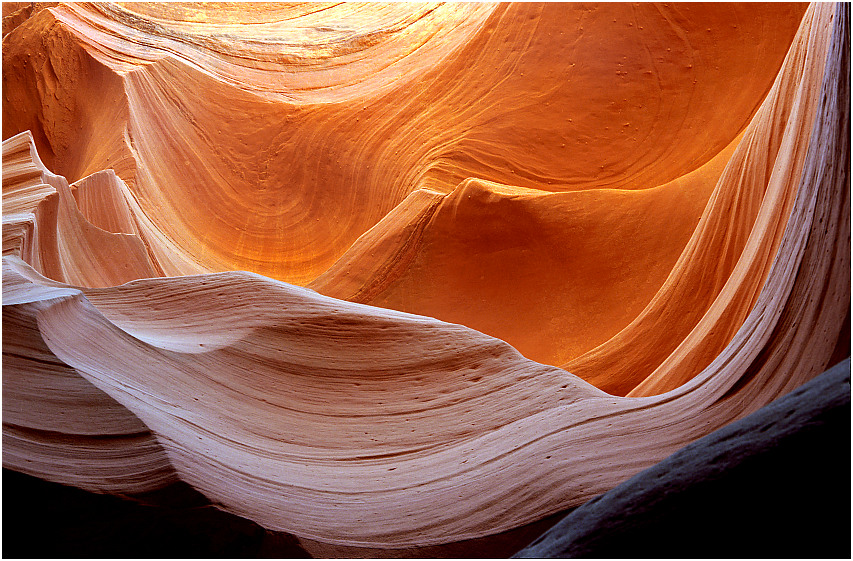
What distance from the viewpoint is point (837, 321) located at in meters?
1.84

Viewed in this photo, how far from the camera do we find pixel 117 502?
5.84ft

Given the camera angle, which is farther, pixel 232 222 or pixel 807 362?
pixel 232 222

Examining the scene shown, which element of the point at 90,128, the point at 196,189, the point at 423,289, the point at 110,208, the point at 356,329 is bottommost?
the point at 356,329

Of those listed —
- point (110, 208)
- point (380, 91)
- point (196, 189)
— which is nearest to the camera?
point (110, 208)

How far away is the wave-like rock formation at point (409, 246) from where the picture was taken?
2.03 metres

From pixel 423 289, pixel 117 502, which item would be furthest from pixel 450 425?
pixel 423 289

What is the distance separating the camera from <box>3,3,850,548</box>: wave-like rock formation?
6.65ft

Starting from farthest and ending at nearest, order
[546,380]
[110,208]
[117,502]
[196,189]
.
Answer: [196,189] < [110,208] < [546,380] < [117,502]

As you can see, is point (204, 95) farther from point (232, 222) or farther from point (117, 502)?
Result: point (117, 502)

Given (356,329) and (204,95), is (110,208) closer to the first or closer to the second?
(204,95)

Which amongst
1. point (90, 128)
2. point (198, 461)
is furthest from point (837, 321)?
point (90, 128)

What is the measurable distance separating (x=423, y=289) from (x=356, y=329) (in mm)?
1861

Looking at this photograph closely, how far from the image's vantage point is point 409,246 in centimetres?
455

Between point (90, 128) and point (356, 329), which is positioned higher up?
point (90, 128)
